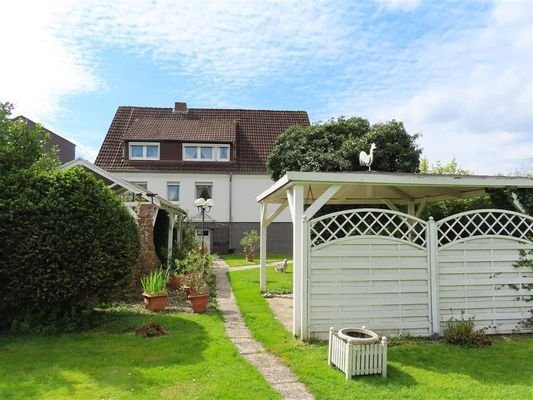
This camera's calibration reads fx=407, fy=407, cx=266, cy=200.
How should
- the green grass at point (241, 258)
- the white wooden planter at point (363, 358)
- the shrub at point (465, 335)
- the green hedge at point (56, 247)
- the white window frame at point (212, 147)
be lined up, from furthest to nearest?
the white window frame at point (212, 147), the green grass at point (241, 258), the green hedge at point (56, 247), the shrub at point (465, 335), the white wooden planter at point (363, 358)

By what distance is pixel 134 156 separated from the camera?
2541 centimetres

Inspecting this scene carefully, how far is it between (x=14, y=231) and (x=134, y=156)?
760 inches

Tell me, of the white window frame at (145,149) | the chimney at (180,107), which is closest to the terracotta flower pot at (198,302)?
the white window frame at (145,149)

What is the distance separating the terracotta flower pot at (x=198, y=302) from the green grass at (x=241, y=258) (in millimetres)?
10069

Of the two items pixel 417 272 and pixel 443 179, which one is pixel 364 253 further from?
pixel 443 179

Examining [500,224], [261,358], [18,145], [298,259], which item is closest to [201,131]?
[18,145]

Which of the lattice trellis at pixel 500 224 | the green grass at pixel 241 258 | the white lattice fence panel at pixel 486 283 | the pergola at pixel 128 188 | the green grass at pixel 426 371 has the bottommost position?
the green grass at pixel 426 371

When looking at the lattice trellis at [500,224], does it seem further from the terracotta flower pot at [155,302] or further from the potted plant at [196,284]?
the terracotta flower pot at [155,302]

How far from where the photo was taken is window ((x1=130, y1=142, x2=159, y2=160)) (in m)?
25.4

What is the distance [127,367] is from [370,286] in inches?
154

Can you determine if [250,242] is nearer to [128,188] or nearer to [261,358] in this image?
[128,188]

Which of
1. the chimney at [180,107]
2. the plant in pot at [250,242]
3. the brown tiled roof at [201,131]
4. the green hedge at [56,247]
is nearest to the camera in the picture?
the green hedge at [56,247]

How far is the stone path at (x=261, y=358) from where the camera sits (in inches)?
187

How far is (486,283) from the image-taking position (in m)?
7.06
